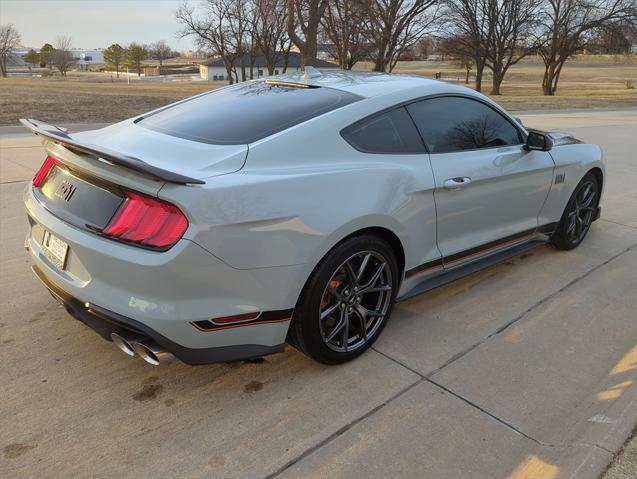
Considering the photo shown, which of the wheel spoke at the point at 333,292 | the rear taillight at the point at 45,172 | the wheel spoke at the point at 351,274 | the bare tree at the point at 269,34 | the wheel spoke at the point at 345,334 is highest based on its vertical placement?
the bare tree at the point at 269,34

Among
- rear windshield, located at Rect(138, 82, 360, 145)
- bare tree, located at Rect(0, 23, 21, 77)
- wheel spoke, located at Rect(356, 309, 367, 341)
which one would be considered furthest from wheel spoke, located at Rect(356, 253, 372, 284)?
bare tree, located at Rect(0, 23, 21, 77)

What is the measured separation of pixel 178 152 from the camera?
8.62 ft

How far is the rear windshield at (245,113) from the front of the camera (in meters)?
2.79

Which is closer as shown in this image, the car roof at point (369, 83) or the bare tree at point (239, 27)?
the car roof at point (369, 83)

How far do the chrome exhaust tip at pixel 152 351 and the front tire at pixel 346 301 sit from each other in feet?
2.14

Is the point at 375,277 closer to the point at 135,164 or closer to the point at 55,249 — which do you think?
the point at 135,164

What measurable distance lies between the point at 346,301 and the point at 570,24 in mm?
43994

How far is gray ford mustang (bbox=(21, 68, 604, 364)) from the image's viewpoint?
2.26 m

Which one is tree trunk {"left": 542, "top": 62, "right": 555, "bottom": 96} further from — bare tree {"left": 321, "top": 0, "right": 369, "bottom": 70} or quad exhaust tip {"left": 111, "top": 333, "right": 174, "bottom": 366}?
quad exhaust tip {"left": 111, "top": 333, "right": 174, "bottom": 366}

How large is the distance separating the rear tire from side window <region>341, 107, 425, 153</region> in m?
2.11

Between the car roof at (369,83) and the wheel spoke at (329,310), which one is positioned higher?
the car roof at (369,83)

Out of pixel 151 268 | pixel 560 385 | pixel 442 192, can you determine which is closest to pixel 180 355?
pixel 151 268

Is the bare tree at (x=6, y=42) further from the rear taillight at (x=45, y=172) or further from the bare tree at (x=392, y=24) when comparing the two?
the rear taillight at (x=45, y=172)

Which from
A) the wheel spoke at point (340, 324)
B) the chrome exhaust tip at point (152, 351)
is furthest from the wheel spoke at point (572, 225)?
the chrome exhaust tip at point (152, 351)
